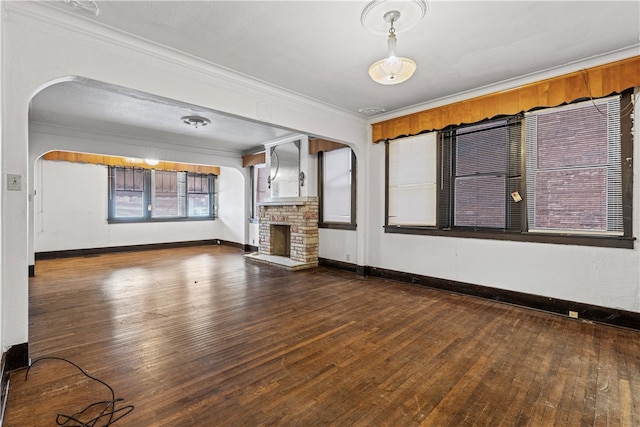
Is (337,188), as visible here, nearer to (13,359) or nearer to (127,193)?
(13,359)

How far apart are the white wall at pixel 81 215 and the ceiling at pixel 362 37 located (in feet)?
14.1

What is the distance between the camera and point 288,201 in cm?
628

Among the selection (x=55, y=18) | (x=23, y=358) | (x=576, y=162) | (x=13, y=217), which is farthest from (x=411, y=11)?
(x=23, y=358)

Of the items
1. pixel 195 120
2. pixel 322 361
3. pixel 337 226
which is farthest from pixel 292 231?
pixel 322 361

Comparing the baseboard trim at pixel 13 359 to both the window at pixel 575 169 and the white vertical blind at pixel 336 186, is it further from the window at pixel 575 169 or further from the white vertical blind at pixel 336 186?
the window at pixel 575 169

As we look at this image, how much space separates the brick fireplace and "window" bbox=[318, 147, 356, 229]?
0.85ft

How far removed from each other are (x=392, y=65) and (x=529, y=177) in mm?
2434

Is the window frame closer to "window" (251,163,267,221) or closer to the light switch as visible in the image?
"window" (251,163,267,221)

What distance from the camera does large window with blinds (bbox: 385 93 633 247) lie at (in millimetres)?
3059

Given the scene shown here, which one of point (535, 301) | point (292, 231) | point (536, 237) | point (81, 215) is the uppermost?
point (81, 215)

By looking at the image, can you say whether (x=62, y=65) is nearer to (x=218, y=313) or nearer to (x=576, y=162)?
(x=218, y=313)

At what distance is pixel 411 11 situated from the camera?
2.26m

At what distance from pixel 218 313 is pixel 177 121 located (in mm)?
3806

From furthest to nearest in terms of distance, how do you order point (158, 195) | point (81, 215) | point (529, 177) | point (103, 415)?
point (158, 195) < point (81, 215) < point (529, 177) < point (103, 415)
